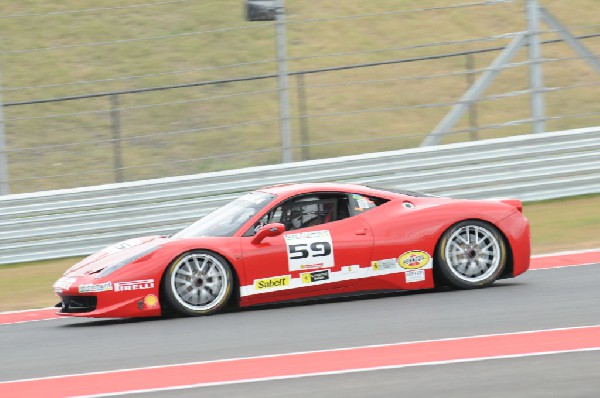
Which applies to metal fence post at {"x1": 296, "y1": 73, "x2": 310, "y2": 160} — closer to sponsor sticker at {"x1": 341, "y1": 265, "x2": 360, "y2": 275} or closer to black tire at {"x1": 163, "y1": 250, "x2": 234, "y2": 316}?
sponsor sticker at {"x1": 341, "y1": 265, "x2": 360, "y2": 275}

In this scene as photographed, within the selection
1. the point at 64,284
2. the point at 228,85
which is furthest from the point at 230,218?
the point at 228,85

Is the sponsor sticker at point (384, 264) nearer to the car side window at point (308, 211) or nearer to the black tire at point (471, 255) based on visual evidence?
the black tire at point (471, 255)

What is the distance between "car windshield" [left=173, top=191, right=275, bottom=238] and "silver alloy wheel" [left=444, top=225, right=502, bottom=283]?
1.63 metres

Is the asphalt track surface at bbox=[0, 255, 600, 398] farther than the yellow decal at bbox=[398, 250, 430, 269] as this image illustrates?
No

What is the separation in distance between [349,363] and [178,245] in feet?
8.97

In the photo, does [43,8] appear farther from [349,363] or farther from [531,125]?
[349,363]

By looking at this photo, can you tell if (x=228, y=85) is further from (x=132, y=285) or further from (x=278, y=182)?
(x=132, y=285)

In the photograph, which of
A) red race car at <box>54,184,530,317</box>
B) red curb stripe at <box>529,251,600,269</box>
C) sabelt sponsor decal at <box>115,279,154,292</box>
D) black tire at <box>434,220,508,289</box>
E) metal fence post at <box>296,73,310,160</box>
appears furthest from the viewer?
metal fence post at <box>296,73,310,160</box>

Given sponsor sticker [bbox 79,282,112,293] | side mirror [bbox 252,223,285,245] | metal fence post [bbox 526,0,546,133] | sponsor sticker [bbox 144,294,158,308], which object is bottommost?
sponsor sticker [bbox 144,294,158,308]

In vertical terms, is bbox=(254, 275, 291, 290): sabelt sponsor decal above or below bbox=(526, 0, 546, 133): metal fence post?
below

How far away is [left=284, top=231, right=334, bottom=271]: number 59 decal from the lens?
30.9 ft

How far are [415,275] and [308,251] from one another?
0.97 m

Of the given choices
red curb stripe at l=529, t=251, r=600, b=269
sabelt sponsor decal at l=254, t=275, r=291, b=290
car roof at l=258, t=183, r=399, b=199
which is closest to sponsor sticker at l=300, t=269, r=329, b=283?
sabelt sponsor decal at l=254, t=275, r=291, b=290

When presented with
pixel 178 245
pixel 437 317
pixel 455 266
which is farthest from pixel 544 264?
pixel 178 245
